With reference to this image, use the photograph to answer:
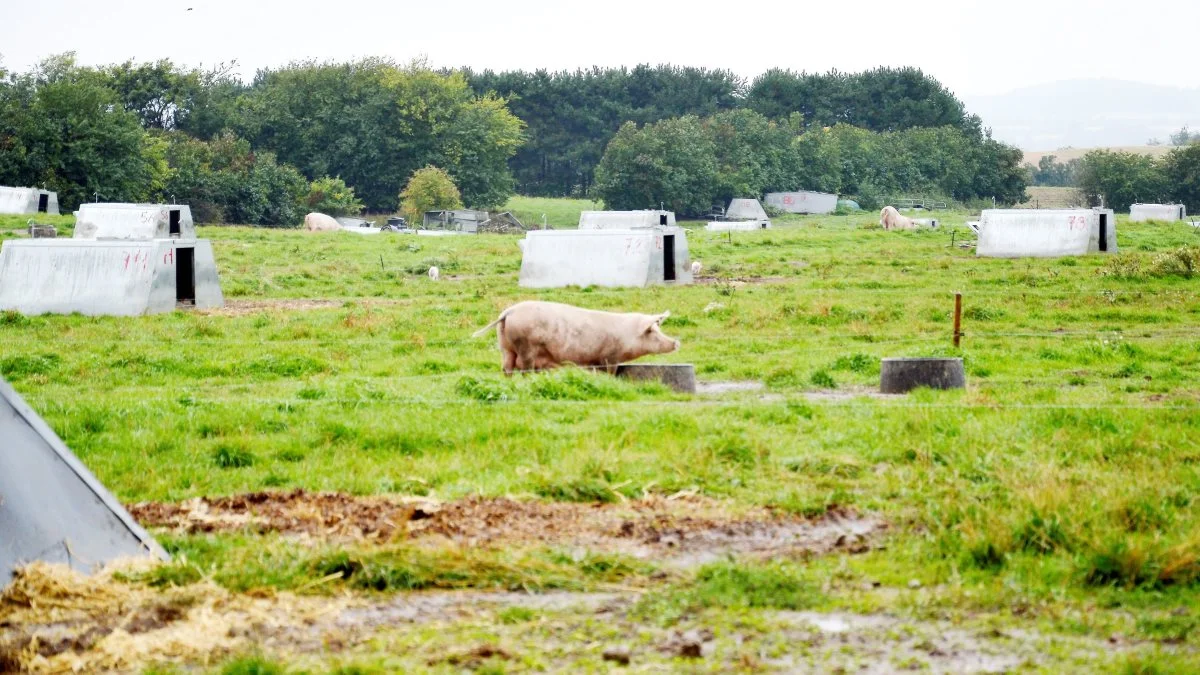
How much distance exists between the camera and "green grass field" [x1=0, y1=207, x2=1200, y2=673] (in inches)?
242

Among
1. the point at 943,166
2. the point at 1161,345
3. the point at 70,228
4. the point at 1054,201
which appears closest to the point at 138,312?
the point at 1161,345

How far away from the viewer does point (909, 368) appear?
13914mm

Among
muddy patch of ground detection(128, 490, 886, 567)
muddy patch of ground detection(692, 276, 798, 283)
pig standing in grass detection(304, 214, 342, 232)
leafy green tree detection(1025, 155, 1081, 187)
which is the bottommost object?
muddy patch of ground detection(128, 490, 886, 567)

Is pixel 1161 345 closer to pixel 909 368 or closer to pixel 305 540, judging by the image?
pixel 909 368

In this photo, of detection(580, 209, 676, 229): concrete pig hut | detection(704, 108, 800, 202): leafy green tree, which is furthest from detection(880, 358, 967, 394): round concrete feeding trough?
detection(704, 108, 800, 202): leafy green tree

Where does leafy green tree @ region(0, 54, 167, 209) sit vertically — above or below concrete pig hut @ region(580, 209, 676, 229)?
above

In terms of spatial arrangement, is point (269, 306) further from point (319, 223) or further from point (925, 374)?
point (319, 223)

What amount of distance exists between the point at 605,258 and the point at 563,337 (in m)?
16.0

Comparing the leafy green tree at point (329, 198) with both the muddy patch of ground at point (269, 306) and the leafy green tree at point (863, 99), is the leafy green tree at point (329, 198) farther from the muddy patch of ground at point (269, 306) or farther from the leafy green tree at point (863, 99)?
the leafy green tree at point (863, 99)

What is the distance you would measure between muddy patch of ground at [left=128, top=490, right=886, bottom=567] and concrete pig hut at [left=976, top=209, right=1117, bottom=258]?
31.5 metres

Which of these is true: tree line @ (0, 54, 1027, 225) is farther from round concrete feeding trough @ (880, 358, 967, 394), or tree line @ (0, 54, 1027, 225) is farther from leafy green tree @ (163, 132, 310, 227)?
round concrete feeding trough @ (880, 358, 967, 394)

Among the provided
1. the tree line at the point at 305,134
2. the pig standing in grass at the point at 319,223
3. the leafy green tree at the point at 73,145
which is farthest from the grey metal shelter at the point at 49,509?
the tree line at the point at 305,134

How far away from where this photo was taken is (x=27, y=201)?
161ft


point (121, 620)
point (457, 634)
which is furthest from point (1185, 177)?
point (121, 620)
